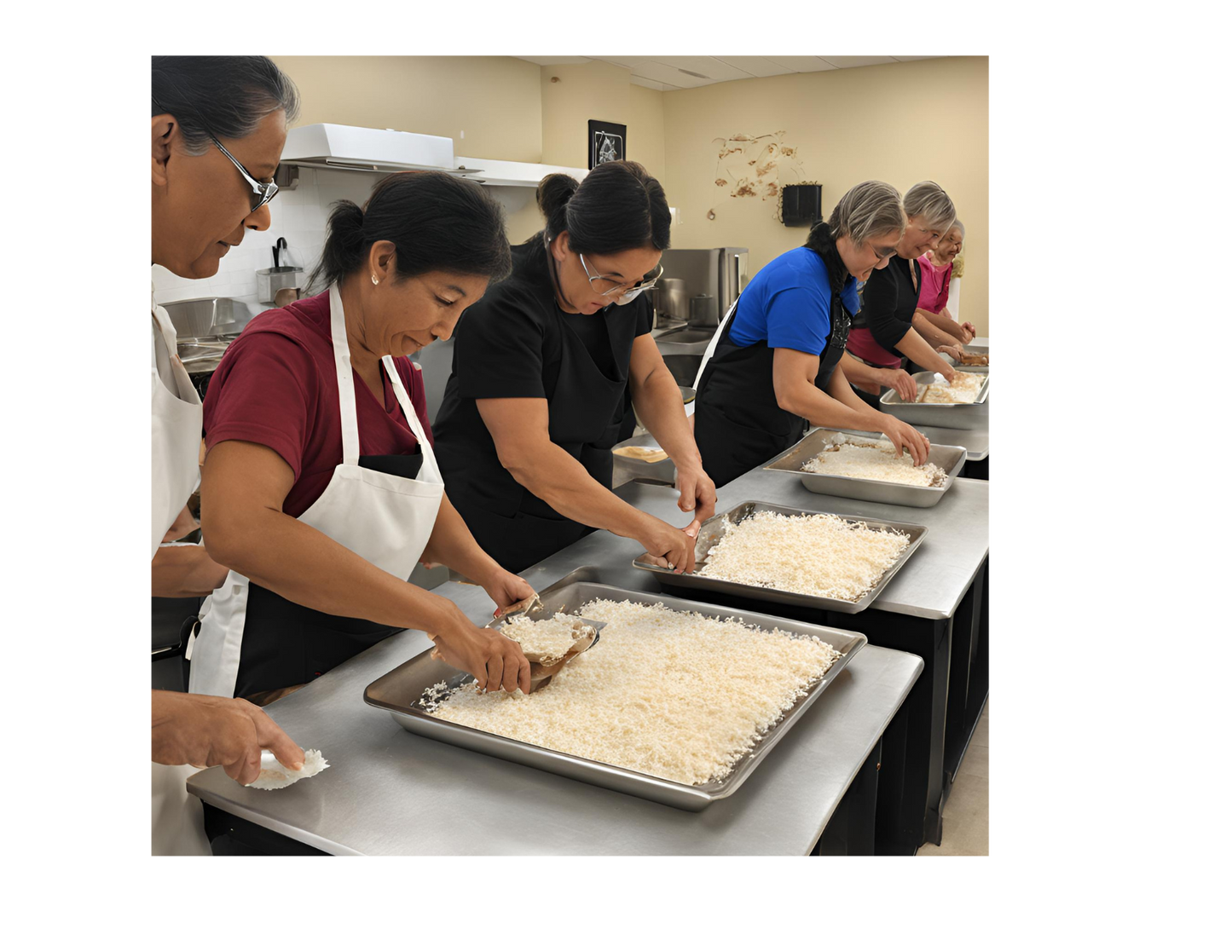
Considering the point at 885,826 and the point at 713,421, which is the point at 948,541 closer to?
the point at 885,826

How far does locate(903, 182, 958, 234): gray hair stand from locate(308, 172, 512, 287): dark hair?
93.8 inches

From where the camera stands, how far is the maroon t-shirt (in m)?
1.15

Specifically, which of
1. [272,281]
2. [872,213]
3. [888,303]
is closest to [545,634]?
[872,213]

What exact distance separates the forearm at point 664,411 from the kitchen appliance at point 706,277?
4.34 metres

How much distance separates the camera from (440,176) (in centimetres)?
130

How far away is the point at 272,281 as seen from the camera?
420 cm

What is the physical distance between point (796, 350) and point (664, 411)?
62 cm

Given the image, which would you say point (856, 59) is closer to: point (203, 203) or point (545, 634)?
point (545, 634)

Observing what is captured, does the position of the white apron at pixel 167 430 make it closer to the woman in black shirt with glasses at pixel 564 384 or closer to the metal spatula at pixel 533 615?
the metal spatula at pixel 533 615

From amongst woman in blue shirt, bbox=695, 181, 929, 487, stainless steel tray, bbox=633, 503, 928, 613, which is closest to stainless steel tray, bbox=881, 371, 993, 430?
woman in blue shirt, bbox=695, 181, 929, 487

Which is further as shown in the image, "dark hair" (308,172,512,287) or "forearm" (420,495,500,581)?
"forearm" (420,495,500,581)

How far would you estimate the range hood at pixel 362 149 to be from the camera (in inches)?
143

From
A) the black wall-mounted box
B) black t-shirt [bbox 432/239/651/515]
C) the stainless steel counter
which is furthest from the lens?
the black wall-mounted box

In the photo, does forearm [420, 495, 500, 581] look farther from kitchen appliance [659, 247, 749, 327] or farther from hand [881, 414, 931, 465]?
kitchen appliance [659, 247, 749, 327]
